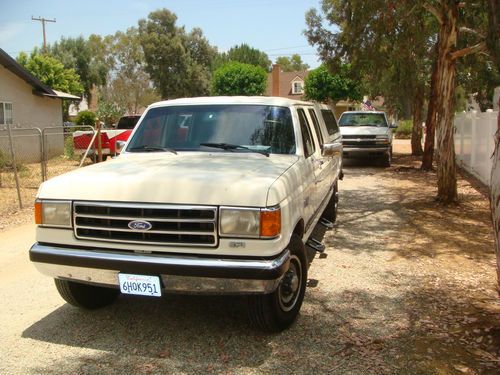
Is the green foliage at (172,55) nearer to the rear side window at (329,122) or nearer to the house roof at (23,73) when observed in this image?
the house roof at (23,73)

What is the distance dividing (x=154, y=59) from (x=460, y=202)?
47559 millimetres

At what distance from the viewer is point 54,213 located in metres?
3.88

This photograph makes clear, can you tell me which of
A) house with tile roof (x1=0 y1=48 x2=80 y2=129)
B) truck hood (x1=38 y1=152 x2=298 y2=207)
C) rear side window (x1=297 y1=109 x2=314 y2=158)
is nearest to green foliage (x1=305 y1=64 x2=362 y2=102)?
house with tile roof (x1=0 y1=48 x2=80 y2=129)

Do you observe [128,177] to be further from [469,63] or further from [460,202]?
[469,63]

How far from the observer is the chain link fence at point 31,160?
423 inches

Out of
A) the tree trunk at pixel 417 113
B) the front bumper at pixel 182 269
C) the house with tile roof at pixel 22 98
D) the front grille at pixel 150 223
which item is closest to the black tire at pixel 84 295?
the front bumper at pixel 182 269

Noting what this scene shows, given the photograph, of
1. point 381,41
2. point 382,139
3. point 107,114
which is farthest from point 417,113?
point 107,114

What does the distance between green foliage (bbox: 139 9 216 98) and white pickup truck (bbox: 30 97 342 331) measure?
165 ft

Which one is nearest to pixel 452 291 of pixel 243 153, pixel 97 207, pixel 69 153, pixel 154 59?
pixel 243 153

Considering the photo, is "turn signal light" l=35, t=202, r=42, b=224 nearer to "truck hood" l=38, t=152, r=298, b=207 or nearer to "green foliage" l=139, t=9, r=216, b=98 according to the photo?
"truck hood" l=38, t=152, r=298, b=207

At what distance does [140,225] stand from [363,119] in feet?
50.7

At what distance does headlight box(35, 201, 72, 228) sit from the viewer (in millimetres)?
3838

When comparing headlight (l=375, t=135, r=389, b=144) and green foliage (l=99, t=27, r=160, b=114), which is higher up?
green foliage (l=99, t=27, r=160, b=114)

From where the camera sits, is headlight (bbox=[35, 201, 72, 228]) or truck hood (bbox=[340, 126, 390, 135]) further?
truck hood (bbox=[340, 126, 390, 135])
